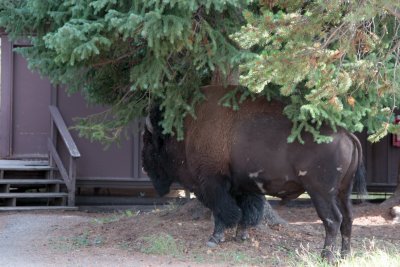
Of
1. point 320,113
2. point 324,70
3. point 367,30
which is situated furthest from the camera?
point 320,113

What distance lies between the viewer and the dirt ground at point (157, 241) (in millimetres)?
7195

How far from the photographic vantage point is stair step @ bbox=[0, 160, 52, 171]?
12.0m

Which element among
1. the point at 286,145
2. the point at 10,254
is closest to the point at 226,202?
the point at 286,145

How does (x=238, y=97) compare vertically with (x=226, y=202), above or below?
above

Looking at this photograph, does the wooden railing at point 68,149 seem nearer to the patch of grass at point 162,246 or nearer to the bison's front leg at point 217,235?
the patch of grass at point 162,246

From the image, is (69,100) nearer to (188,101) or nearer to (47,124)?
(47,124)

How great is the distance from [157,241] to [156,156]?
1.38 metres

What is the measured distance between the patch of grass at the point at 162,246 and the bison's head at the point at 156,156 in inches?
40.2

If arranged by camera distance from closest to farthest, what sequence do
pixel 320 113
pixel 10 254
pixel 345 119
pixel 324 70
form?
pixel 324 70 → pixel 320 113 → pixel 345 119 → pixel 10 254

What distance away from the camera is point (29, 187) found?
1280cm

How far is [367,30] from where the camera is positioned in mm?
5625

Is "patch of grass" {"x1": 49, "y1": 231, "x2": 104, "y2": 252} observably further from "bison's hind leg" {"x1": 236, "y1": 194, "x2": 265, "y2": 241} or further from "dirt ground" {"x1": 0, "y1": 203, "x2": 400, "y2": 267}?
"bison's hind leg" {"x1": 236, "y1": 194, "x2": 265, "y2": 241}

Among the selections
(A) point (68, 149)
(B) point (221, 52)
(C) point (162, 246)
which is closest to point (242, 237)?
(C) point (162, 246)

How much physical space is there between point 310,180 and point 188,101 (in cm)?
193
